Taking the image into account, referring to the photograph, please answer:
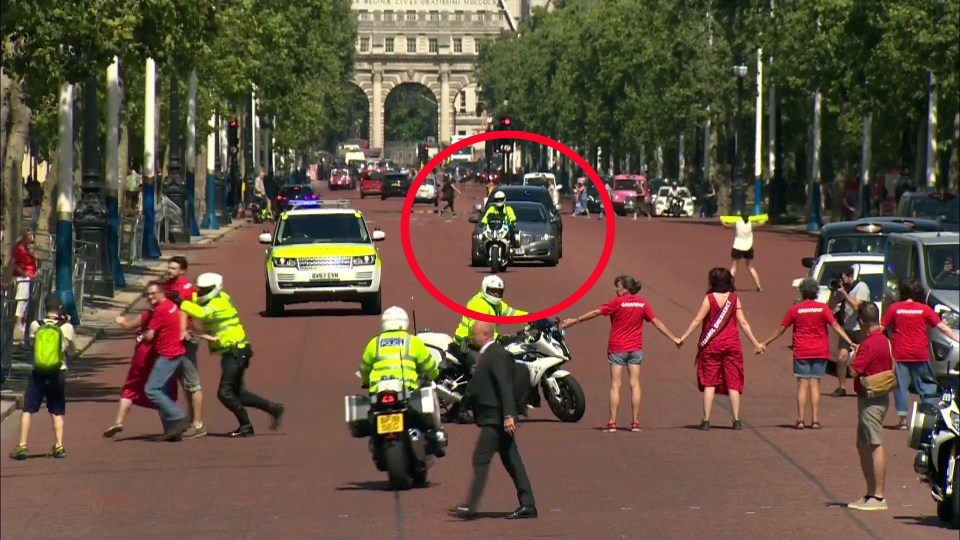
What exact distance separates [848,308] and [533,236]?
4.11 metres

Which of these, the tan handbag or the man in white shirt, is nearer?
the tan handbag

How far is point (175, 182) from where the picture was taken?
55438mm

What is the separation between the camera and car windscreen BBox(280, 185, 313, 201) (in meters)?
76.9

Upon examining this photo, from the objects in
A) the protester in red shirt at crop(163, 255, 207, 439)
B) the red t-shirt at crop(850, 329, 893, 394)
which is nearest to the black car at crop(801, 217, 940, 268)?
the protester in red shirt at crop(163, 255, 207, 439)

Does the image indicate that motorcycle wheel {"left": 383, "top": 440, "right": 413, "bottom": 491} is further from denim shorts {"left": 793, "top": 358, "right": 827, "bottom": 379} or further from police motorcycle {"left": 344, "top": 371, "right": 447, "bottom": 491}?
denim shorts {"left": 793, "top": 358, "right": 827, "bottom": 379}

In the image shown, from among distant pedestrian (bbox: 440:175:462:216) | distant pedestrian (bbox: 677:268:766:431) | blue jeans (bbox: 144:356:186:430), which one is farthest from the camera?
distant pedestrian (bbox: 440:175:462:216)

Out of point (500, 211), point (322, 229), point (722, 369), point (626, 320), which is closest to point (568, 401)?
point (626, 320)

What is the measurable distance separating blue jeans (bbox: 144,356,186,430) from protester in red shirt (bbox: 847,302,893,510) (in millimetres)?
6623

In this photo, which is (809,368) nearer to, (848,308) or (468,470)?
(468,470)

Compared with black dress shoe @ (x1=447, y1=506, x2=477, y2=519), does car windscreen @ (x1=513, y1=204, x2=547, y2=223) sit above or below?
above

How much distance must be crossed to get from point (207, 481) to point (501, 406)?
10.4ft

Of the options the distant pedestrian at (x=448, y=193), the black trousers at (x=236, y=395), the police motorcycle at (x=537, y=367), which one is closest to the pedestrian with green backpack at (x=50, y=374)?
the black trousers at (x=236, y=395)

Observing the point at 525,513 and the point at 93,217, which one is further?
the point at 93,217

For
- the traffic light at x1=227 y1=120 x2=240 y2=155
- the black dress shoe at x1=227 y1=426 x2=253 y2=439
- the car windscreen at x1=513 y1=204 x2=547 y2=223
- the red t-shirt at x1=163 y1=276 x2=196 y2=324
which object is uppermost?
the traffic light at x1=227 y1=120 x2=240 y2=155
